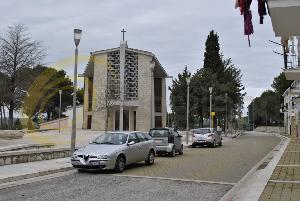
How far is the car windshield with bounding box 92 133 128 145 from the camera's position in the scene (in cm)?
1664

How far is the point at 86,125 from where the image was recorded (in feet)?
207

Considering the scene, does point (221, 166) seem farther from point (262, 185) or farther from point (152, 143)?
point (262, 185)

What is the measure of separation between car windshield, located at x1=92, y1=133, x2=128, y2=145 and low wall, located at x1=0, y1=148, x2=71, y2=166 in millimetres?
2684

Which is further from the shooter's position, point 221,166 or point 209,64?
point 209,64

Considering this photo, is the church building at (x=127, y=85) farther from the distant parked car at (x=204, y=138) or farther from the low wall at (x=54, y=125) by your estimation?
the distant parked car at (x=204, y=138)

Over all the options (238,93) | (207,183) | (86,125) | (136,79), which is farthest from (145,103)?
(207,183)

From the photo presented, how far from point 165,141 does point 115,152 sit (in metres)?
8.02

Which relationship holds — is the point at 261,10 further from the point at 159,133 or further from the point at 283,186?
the point at 159,133

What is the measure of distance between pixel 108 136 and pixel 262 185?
713 cm

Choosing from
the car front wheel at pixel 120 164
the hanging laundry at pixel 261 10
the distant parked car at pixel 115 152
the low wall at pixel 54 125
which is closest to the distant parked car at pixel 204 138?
the distant parked car at pixel 115 152

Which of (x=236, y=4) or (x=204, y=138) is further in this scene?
(x=204, y=138)

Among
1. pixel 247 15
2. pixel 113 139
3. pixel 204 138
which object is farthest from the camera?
pixel 204 138

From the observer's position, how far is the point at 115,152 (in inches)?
607

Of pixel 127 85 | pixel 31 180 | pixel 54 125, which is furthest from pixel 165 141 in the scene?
pixel 54 125
